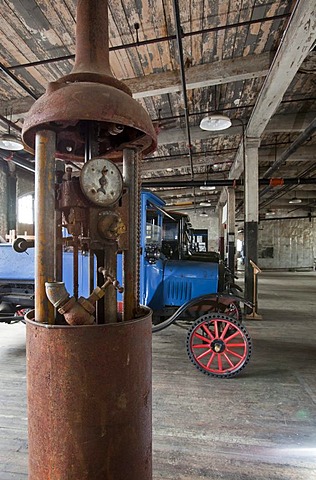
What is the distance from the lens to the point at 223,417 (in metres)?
2.29

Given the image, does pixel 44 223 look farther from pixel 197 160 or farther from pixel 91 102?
pixel 197 160

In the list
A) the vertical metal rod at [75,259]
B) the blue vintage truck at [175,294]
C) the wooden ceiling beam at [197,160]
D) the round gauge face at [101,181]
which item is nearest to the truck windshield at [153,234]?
the blue vintage truck at [175,294]

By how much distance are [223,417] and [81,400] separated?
171 centimetres

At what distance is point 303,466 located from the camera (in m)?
1.77

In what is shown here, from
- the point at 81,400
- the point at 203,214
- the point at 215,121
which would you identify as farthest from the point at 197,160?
the point at 81,400

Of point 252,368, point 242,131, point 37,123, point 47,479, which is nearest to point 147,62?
point 242,131

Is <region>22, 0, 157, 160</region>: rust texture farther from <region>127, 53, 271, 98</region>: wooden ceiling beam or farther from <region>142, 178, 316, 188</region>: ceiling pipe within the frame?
<region>142, 178, 316, 188</region>: ceiling pipe

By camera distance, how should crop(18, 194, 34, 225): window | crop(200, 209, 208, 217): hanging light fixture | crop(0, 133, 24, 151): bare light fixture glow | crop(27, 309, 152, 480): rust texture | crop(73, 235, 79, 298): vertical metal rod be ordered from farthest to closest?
crop(200, 209, 208, 217): hanging light fixture, crop(18, 194, 34, 225): window, crop(0, 133, 24, 151): bare light fixture glow, crop(73, 235, 79, 298): vertical metal rod, crop(27, 309, 152, 480): rust texture

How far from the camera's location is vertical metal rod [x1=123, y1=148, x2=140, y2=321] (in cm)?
126

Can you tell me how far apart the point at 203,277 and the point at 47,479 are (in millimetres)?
2780

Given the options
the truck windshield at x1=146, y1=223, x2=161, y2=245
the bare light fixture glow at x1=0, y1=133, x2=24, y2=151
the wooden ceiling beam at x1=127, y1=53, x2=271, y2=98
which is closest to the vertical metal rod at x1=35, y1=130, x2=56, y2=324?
the truck windshield at x1=146, y1=223, x2=161, y2=245

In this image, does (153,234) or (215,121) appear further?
(215,121)

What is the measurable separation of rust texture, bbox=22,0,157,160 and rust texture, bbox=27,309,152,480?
72 centimetres

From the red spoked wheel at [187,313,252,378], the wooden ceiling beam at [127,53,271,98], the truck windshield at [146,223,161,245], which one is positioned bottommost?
the red spoked wheel at [187,313,252,378]
